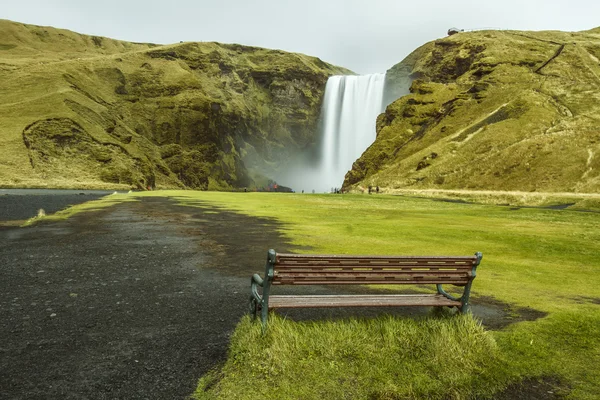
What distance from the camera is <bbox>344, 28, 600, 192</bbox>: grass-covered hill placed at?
64.1 m

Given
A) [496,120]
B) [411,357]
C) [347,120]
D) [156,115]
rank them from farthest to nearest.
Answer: [156,115] → [347,120] → [496,120] → [411,357]

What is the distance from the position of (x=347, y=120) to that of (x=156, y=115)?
64.3m

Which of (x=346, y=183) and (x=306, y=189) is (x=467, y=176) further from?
(x=306, y=189)

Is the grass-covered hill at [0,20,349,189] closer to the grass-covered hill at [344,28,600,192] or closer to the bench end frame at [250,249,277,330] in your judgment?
the grass-covered hill at [344,28,600,192]

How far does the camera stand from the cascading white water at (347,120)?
423 feet

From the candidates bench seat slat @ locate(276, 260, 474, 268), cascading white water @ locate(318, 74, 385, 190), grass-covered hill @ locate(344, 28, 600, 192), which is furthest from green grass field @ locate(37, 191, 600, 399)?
cascading white water @ locate(318, 74, 385, 190)

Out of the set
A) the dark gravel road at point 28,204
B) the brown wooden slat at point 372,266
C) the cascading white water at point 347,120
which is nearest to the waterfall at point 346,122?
the cascading white water at point 347,120

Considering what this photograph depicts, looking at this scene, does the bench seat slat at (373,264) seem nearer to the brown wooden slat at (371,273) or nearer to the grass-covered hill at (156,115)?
the brown wooden slat at (371,273)

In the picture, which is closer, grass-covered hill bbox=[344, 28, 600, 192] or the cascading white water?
grass-covered hill bbox=[344, 28, 600, 192]

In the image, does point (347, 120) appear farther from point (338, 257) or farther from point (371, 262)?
point (338, 257)

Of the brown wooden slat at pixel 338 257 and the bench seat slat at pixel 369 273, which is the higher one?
the brown wooden slat at pixel 338 257

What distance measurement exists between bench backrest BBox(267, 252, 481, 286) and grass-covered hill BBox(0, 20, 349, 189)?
86664 mm

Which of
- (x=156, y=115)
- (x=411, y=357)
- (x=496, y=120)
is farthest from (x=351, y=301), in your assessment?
(x=156, y=115)

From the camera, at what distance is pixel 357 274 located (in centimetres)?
571
